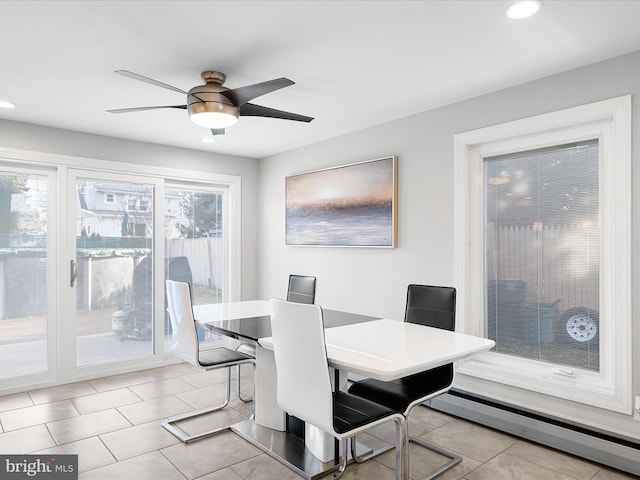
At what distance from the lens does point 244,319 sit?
3057 mm

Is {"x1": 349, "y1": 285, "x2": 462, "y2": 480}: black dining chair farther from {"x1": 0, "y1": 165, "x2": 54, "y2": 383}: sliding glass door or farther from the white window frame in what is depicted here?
{"x1": 0, "y1": 165, "x2": 54, "y2": 383}: sliding glass door

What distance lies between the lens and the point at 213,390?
383cm

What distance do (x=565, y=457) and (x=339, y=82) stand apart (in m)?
2.80

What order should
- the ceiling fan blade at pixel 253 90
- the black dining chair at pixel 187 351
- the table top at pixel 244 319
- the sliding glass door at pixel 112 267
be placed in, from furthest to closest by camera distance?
the sliding glass door at pixel 112 267, the black dining chair at pixel 187 351, the table top at pixel 244 319, the ceiling fan blade at pixel 253 90

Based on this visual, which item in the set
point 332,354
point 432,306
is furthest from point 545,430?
point 332,354

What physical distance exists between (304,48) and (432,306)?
1.80 m

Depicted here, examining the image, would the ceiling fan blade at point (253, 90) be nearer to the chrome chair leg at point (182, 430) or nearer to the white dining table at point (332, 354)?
the white dining table at point (332, 354)

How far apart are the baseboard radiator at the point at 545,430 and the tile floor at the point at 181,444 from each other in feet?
0.17

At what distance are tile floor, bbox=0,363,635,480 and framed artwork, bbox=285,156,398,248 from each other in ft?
5.34

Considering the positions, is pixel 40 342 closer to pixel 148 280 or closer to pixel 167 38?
pixel 148 280

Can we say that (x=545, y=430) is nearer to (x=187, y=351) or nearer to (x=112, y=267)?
(x=187, y=351)

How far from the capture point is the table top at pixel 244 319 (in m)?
2.62

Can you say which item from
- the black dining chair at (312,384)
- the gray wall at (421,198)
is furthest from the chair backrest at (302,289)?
the black dining chair at (312,384)

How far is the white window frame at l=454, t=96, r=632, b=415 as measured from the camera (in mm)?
2492
